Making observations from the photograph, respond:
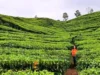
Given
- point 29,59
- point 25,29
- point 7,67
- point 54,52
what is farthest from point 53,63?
point 25,29

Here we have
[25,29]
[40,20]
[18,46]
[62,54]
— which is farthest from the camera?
[40,20]

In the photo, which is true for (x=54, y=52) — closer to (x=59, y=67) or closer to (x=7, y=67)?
(x=59, y=67)

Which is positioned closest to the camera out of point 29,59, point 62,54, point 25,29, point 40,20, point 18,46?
point 29,59

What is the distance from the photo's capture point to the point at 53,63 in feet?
120

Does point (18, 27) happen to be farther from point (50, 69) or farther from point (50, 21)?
point (50, 69)

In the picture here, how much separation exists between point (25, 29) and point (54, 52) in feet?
135

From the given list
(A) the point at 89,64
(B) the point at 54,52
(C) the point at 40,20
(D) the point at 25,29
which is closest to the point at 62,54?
(B) the point at 54,52

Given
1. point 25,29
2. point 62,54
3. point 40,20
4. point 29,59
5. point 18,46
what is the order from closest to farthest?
point 29,59
point 62,54
point 18,46
point 25,29
point 40,20

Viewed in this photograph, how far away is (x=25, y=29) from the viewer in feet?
283

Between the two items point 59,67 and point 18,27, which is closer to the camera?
point 59,67

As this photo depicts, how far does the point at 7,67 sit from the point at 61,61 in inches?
267

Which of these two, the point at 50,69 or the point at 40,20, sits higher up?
the point at 40,20

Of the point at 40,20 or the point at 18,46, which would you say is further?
the point at 40,20

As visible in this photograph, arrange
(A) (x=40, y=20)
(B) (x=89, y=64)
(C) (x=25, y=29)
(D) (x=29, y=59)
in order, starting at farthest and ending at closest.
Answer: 1. (A) (x=40, y=20)
2. (C) (x=25, y=29)
3. (D) (x=29, y=59)
4. (B) (x=89, y=64)
